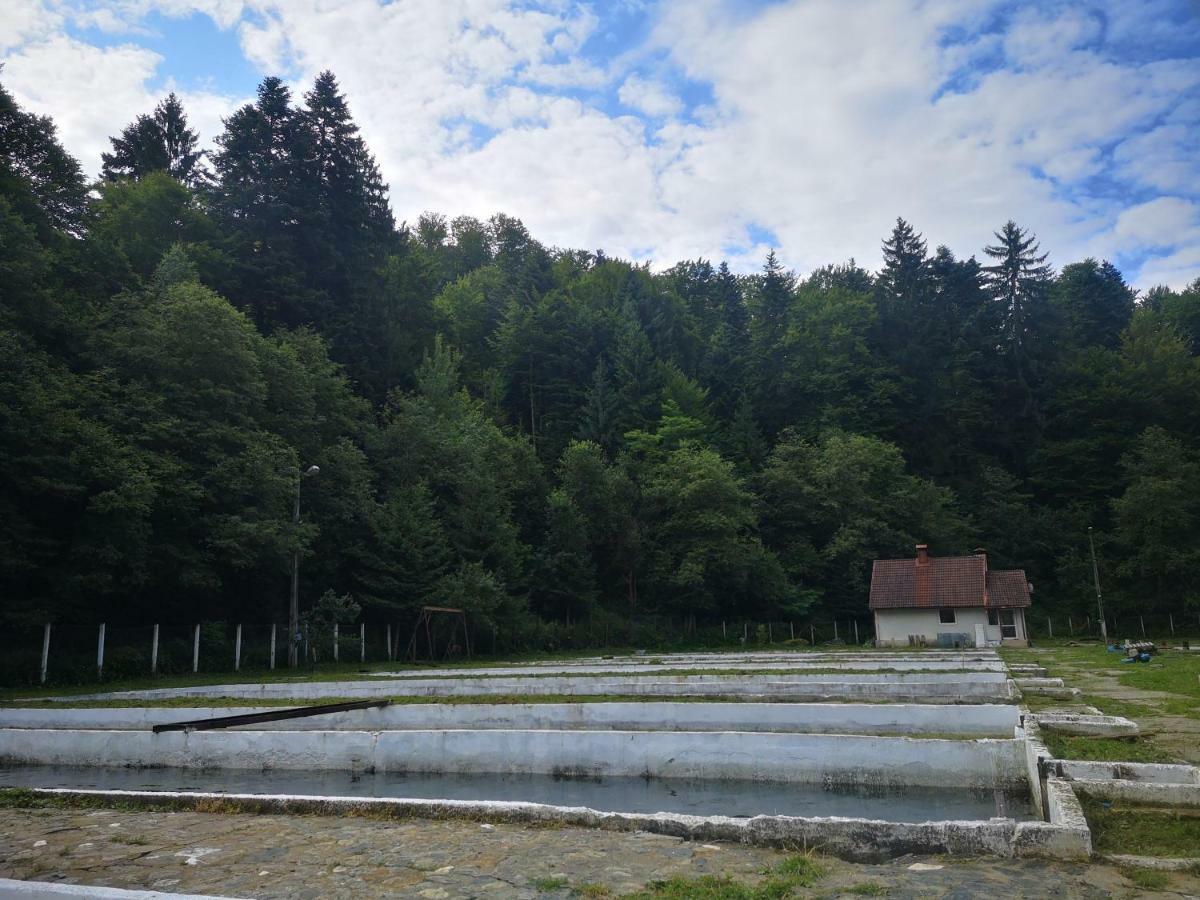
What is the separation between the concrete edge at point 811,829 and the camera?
227 inches

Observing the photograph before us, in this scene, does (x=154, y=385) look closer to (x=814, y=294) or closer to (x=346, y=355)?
(x=346, y=355)

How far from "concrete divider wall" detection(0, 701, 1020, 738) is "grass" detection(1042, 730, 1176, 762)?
1.21 meters

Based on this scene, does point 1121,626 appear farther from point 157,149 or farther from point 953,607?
point 157,149

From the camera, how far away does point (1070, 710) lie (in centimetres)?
1326

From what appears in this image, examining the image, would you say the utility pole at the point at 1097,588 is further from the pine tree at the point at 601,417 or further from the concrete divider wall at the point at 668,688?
the concrete divider wall at the point at 668,688

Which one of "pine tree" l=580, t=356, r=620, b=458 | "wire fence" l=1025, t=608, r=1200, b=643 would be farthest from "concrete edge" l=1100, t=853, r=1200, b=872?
"pine tree" l=580, t=356, r=620, b=458

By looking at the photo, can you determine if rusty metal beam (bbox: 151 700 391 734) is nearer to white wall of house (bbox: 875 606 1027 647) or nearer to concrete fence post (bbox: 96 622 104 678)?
concrete fence post (bbox: 96 622 104 678)

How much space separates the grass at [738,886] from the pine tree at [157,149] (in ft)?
184

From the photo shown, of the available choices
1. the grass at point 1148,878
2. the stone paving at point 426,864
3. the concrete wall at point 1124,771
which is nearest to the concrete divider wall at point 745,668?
the concrete wall at point 1124,771

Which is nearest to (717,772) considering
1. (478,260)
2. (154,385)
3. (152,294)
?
(154,385)

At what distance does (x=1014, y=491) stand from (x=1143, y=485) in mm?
11961

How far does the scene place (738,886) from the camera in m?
5.12

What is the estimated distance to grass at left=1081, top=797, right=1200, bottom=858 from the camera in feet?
19.5

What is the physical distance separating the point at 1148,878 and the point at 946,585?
4170 centimetres
